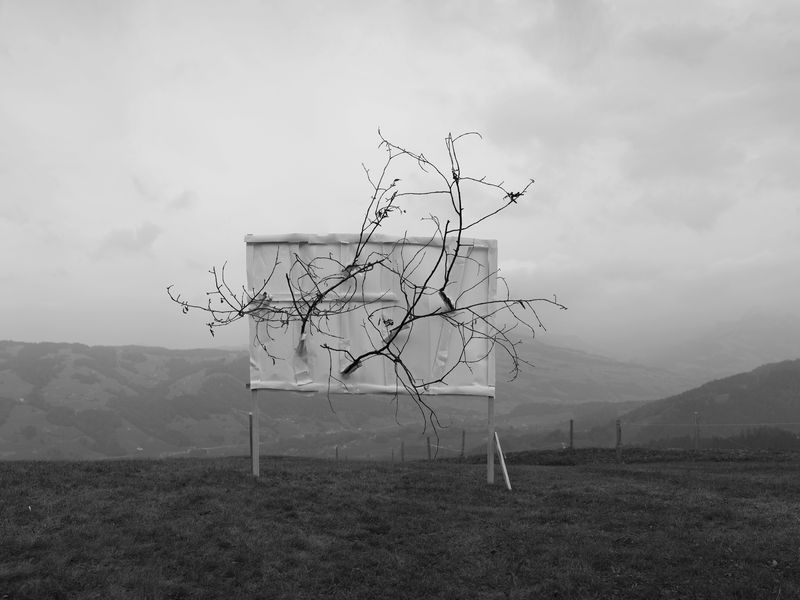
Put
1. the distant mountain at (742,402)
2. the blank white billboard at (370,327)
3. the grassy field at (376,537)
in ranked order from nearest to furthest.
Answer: the grassy field at (376,537), the blank white billboard at (370,327), the distant mountain at (742,402)

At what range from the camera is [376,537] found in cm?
887

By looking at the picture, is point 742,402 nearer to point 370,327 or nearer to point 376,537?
point 370,327

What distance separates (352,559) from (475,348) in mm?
5107

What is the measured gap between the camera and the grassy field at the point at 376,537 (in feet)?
23.2

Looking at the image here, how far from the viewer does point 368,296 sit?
35.3ft

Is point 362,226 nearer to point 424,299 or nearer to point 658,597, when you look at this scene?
point 658,597

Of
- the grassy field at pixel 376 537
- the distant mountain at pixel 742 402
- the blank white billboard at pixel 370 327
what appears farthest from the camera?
the distant mountain at pixel 742 402

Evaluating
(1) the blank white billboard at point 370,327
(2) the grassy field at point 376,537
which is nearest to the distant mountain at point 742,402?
(2) the grassy field at point 376,537

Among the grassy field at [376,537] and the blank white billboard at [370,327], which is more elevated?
the blank white billboard at [370,327]

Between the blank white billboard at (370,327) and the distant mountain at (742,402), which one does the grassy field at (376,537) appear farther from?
the distant mountain at (742,402)

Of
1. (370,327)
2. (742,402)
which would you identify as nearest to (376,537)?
(370,327)

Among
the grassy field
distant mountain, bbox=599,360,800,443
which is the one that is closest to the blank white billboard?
the grassy field

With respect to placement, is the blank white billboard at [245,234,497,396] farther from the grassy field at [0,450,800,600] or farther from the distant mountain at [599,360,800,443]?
the distant mountain at [599,360,800,443]

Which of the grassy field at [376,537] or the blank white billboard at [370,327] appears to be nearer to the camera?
the grassy field at [376,537]
